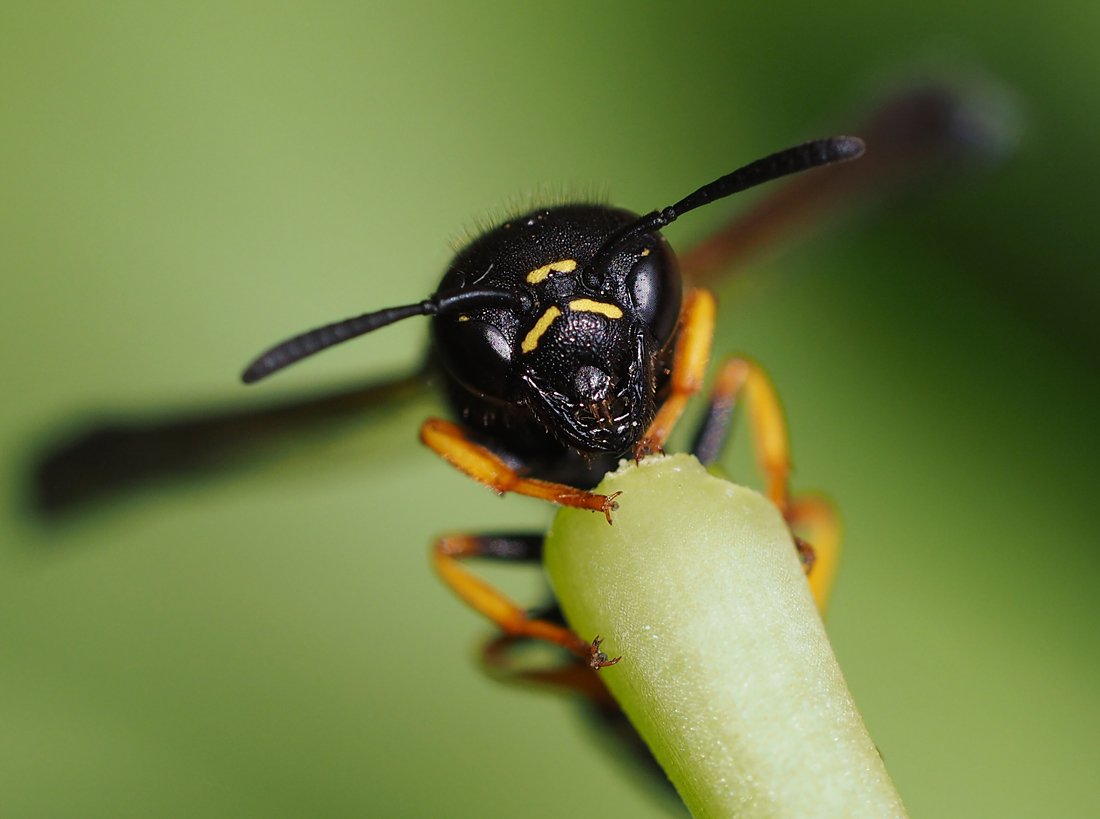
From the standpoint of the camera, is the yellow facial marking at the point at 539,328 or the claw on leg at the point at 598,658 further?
the yellow facial marking at the point at 539,328

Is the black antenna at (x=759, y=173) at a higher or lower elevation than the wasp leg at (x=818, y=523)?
higher

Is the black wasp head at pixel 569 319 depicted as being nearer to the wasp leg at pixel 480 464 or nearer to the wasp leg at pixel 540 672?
the wasp leg at pixel 480 464

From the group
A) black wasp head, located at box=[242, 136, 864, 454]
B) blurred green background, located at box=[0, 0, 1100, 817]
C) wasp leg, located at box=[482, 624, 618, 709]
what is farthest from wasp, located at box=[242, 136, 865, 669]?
blurred green background, located at box=[0, 0, 1100, 817]

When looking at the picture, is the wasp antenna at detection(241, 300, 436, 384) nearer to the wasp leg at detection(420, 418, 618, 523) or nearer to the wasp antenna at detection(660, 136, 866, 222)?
the wasp leg at detection(420, 418, 618, 523)

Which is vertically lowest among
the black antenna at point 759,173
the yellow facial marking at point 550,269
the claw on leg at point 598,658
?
the claw on leg at point 598,658

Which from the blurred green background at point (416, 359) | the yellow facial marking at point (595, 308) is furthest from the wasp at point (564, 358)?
the blurred green background at point (416, 359)

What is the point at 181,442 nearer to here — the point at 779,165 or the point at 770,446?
the point at 770,446

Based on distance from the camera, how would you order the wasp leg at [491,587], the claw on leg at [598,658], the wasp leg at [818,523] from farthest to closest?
the wasp leg at [818,523], the wasp leg at [491,587], the claw on leg at [598,658]
